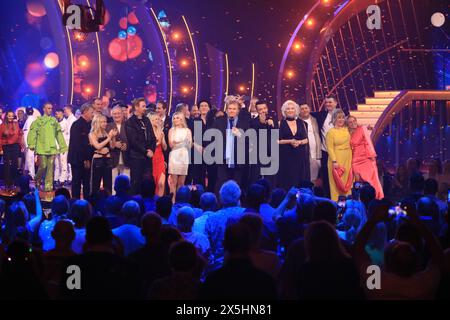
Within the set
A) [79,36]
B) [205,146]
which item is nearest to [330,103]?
[205,146]

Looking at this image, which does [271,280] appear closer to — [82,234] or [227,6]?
[82,234]

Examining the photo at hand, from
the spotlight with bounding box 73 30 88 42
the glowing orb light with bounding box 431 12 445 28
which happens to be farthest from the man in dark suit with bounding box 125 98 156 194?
the glowing orb light with bounding box 431 12 445 28

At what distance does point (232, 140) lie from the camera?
406 inches

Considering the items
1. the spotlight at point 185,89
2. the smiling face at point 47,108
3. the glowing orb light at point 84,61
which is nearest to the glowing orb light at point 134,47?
the glowing orb light at point 84,61

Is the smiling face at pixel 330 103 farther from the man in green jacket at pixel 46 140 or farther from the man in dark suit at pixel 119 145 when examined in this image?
the man in green jacket at pixel 46 140

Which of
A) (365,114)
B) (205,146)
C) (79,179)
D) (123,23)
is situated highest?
(123,23)

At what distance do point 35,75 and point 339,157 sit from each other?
1173 cm

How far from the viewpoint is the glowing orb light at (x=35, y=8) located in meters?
19.6

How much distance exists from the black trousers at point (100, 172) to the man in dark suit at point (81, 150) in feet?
0.29

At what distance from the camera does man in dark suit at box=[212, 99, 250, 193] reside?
10180 millimetres

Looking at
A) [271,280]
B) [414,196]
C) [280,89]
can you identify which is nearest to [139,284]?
[271,280]

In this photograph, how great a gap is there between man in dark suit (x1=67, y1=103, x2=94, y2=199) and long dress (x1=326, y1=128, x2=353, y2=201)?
3.05m

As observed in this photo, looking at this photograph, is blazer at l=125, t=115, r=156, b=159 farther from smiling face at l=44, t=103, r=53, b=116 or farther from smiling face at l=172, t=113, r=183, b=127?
smiling face at l=44, t=103, r=53, b=116

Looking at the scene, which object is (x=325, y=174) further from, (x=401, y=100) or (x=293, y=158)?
(x=401, y=100)
